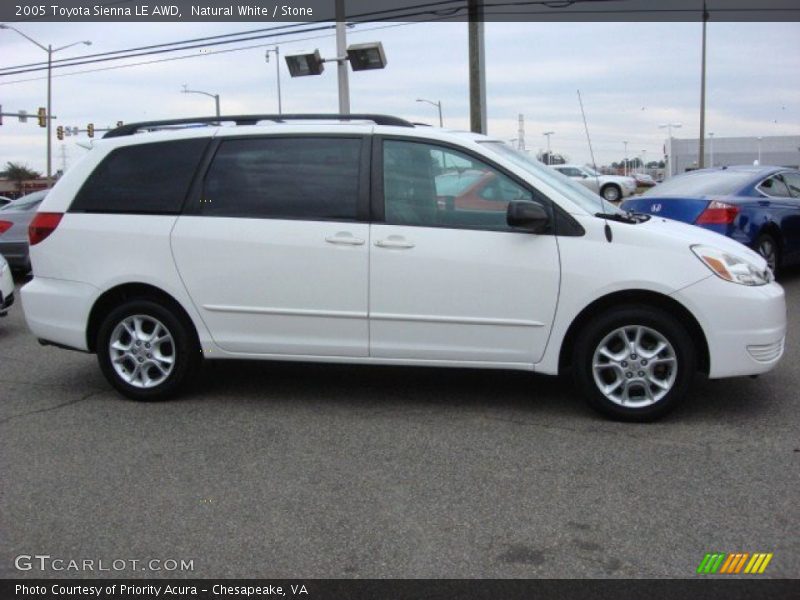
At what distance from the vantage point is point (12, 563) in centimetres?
328

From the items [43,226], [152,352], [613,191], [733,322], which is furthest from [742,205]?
[613,191]

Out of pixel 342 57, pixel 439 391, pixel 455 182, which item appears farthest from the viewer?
pixel 342 57

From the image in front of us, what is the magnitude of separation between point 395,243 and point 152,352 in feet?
6.12

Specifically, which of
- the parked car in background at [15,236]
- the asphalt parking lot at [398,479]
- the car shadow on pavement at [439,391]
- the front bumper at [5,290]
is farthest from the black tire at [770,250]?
the parked car in background at [15,236]

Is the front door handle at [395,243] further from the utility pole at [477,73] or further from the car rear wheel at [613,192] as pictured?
the car rear wheel at [613,192]

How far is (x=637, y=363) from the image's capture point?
485 centimetres

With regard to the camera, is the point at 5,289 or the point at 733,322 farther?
the point at 5,289

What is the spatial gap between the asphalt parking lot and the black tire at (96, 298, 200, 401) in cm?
17

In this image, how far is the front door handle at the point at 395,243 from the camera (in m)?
4.99

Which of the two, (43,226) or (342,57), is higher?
(342,57)

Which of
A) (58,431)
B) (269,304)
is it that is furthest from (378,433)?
(58,431)

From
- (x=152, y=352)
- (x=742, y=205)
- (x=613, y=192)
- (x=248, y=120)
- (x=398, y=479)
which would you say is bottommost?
(x=398, y=479)

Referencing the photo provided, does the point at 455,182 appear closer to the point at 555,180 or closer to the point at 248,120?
the point at 555,180

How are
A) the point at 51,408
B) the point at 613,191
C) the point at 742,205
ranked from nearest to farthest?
the point at 51,408
the point at 742,205
the point at 613,191
